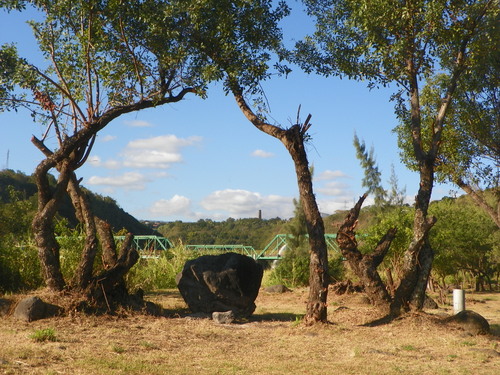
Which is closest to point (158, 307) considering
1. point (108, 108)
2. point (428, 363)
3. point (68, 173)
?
point (68, 173)

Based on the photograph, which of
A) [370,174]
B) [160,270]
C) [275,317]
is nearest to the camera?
[275,317]

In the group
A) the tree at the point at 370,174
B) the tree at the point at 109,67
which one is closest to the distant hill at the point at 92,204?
the tree at the point at 370,174

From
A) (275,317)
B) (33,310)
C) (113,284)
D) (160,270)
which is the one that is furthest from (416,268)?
(160,270)

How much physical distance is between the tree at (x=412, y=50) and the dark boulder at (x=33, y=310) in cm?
640

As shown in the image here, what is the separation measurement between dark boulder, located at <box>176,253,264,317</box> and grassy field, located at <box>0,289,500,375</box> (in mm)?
431

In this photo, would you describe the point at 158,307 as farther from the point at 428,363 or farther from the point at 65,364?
the point at 428,363

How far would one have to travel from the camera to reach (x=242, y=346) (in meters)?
9.26

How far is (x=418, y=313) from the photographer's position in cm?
1116

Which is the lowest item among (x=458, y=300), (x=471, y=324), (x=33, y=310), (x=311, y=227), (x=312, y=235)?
(x=471, y=324)

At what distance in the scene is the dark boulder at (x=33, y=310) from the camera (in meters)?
10.6

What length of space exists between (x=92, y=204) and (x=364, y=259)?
5057cm

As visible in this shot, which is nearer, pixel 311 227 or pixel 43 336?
pixel 43 336

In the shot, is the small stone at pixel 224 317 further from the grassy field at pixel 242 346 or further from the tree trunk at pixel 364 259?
the tree trunk at pixel 364 259

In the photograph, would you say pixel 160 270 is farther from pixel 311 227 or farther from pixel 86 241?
pixel 311 227
